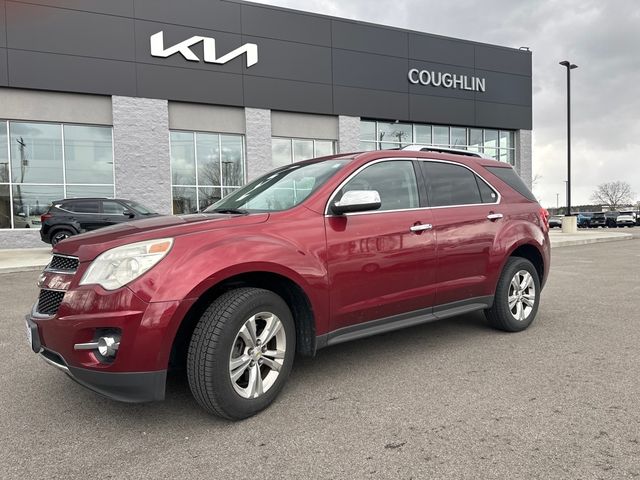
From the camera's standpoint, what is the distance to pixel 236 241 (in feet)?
9.43

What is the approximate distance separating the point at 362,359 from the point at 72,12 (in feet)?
55.6

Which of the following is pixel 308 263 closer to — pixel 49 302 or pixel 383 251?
pixel 383 251

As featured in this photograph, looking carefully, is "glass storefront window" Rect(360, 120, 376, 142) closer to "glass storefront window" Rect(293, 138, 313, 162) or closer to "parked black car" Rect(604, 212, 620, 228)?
"glass storefront window" Rect(293, 138, 313, 162)

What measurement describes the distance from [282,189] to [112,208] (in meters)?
11.5

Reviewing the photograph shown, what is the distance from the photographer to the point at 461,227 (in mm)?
4121

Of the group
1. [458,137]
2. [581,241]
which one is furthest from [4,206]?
[581,241]

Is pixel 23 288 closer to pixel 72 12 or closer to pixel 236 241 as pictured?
pixel 236 241

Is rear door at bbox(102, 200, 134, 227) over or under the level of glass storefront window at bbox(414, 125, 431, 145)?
under

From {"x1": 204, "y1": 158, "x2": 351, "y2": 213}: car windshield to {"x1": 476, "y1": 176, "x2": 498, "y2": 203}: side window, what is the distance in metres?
1.56

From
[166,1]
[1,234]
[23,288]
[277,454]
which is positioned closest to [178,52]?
[166,1]

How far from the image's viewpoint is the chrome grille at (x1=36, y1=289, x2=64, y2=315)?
2795mm

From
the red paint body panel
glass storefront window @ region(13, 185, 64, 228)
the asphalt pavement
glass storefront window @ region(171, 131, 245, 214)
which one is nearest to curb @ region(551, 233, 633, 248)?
glass storefront window @ region(171, 131, 245, 214)

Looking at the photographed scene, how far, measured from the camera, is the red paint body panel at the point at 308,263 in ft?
8.48

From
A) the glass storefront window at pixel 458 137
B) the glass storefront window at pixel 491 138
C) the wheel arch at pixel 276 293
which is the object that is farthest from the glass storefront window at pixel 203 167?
the wheel arch at pixel 276 293
